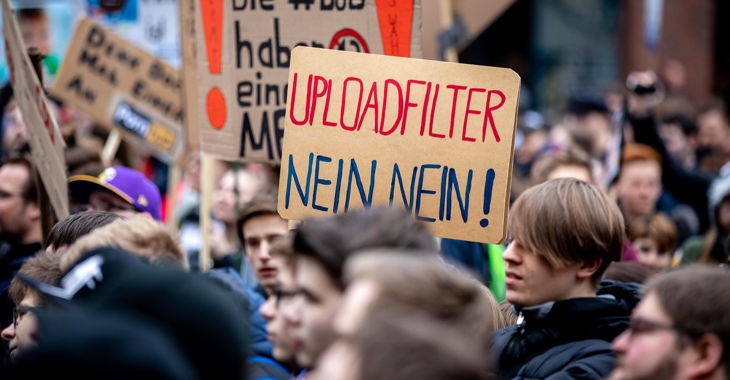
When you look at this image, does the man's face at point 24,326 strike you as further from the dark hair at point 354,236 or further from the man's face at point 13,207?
the man's face at point 13,207

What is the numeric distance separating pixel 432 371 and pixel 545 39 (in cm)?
1730

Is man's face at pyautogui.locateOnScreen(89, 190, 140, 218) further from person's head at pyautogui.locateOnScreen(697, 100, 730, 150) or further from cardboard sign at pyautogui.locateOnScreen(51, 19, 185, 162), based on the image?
person's head at pyautogui.locateOnScreen(697, 100, 730, 150)

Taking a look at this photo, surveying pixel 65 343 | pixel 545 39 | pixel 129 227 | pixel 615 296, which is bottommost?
pixel 545 39

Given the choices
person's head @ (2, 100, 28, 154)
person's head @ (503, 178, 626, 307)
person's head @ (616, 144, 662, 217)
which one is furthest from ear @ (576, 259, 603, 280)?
person's head @ (2, 100, 28, 154)

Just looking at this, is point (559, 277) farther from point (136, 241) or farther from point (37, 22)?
point (37, 22)

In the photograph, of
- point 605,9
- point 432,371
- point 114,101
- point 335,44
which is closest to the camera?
point 432,371

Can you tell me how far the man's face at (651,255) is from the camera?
246 inches

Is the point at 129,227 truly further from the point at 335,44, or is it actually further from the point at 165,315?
the point at 335,44

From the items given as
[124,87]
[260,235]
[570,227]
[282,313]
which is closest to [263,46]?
[260,235]

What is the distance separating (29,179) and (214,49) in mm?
1488

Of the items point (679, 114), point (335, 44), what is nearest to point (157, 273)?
point (335, 44)

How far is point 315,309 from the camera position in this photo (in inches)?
97.7

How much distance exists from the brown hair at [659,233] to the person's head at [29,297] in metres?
3.96

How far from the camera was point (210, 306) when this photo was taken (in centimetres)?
222
